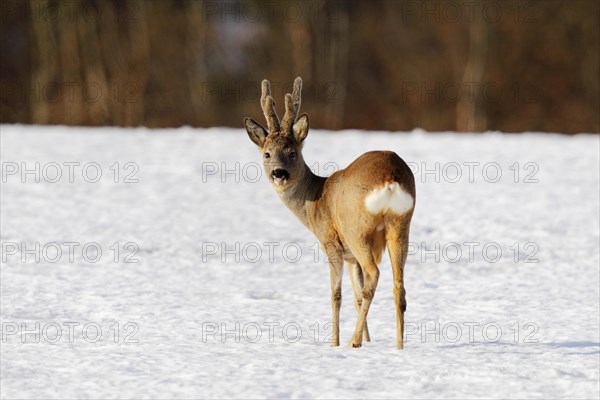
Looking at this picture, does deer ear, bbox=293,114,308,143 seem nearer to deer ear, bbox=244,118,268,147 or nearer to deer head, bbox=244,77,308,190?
deer head, bbox=244,77,308,190

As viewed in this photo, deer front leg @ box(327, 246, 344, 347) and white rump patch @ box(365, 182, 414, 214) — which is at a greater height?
→ white rump patch @ box(365, 182, 414, 214)

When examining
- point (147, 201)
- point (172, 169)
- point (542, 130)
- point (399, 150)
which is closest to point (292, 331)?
point (147, 201)

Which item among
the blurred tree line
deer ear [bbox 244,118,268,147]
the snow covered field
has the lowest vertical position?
the snow covered field

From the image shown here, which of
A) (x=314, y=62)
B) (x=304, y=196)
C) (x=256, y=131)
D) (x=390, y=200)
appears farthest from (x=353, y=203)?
(x=314, y=62)

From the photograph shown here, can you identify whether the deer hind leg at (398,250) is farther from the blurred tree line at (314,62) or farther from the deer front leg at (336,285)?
the blurred tree line at (314,62)

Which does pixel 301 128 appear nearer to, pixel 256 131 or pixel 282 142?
pixel 282 142

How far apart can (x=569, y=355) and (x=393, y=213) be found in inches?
63.6

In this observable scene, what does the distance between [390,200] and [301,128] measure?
1.11 metres

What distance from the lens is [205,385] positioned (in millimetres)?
6344

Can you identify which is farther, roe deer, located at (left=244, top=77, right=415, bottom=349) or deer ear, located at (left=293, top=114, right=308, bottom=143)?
deer ear, located at (left=293, top=114, right=308, bottom=143)

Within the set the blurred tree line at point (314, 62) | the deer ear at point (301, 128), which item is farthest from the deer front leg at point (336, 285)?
the blurred tree line at point (314, 62)

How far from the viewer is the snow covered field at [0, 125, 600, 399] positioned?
259 inches

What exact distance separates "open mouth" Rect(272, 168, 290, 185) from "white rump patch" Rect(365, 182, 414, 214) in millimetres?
834

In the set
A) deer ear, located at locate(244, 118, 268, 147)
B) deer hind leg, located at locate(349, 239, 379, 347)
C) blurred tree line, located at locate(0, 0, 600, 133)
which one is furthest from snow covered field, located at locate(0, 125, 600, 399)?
blurred tree line, located at locate(0, 0, 600, 133)
